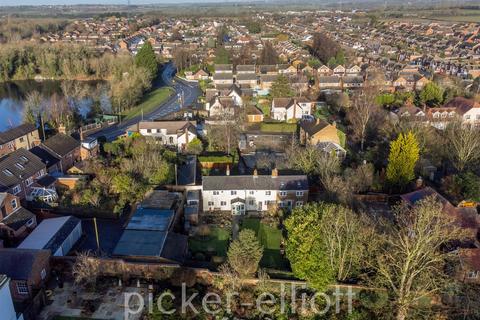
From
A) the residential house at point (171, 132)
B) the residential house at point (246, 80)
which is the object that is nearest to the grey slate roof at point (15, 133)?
the residential house at point (171, 132)

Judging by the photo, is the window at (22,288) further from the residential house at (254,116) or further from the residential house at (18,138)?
the residential house at (254,116)

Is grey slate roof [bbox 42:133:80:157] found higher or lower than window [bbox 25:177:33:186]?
higher

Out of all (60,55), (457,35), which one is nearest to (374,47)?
(457,35)

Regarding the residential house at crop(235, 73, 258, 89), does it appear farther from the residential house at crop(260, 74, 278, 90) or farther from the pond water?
the pond water

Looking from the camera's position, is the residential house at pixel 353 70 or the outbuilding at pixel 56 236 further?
the residential house at pixel 353 70

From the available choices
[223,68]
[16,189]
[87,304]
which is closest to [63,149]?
[16,189]

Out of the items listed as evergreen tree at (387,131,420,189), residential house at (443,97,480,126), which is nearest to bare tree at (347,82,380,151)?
evergreen tree at (387,131,420,189)

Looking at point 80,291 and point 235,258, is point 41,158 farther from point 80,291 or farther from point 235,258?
point 235,258
